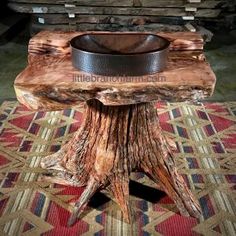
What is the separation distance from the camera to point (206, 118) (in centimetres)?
321

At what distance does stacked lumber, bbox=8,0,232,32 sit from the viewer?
5.20m

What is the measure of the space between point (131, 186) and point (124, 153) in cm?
29

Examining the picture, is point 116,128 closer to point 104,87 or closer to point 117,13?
point 104,87

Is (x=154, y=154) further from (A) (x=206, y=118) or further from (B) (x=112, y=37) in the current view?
(A) (x=206, y=118)

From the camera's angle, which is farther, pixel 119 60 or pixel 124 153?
pixel 124 153

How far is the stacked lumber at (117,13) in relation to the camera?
5.20m

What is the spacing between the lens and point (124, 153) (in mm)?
2104

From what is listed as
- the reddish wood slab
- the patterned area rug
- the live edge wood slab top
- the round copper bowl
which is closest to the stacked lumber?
the patterned area rug

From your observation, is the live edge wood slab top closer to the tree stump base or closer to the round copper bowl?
the round copper bowl

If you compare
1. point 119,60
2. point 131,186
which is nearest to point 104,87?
point 119,60

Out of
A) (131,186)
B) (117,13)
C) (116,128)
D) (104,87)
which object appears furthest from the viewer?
(117,13)

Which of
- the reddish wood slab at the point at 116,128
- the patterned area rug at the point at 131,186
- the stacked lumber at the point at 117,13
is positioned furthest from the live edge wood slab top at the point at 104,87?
the stacked lumber at the point at 117,13

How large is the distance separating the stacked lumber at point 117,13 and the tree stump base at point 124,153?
11.4ft

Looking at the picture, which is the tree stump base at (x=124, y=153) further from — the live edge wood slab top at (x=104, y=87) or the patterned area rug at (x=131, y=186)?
the live edge wood slab top at (x=104, y=87)
